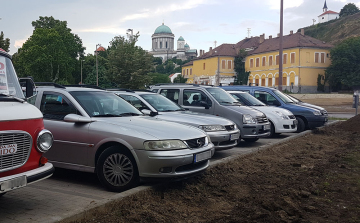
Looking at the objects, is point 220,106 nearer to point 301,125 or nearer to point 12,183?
point 301,125

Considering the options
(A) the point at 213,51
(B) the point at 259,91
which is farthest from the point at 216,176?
(A) the point at 213,51

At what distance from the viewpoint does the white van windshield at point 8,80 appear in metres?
5.37

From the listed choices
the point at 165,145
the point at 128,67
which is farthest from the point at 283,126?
the point at 128,67

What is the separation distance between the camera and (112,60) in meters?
44.0

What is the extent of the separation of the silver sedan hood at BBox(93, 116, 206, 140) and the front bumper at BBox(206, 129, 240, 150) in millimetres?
2343

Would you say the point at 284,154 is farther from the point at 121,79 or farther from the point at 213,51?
the point at 213,51

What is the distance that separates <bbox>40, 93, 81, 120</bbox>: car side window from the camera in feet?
22.6

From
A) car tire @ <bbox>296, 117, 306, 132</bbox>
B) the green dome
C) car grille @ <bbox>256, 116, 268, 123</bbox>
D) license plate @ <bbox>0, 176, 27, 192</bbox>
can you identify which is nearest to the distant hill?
the green dome

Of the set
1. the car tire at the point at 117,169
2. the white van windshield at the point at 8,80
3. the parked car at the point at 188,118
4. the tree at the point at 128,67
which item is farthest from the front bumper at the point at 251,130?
the tree at the point at 128,67

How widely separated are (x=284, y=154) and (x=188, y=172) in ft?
15.7

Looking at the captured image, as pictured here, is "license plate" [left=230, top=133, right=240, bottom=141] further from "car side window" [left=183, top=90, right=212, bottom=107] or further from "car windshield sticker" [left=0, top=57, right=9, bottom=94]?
Answer: "car windshield sticker" [left=0, top=57, right=9, bottom=94]

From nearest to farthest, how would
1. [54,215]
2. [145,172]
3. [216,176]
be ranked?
[54,215], [145,172], [216,176]

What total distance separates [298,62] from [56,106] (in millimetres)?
71754

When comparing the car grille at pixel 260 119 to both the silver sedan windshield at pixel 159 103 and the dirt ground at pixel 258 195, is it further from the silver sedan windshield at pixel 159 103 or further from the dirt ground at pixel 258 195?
the silver sedan windshield at pixel 159 103
